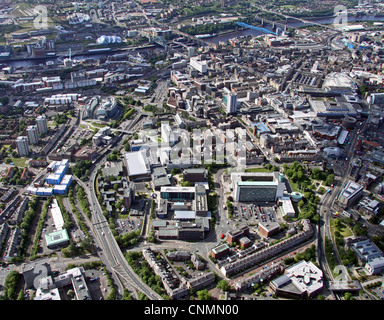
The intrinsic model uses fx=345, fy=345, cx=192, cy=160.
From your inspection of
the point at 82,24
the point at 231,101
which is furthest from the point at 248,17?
the point at 231,101

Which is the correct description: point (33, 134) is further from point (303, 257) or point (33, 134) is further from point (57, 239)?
point (303, 257)

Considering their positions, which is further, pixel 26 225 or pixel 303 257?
pixel 26 225

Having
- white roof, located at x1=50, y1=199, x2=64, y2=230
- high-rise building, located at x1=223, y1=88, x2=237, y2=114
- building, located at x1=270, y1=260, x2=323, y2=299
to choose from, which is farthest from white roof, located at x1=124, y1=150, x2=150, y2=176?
building, located at x1=270, y1=260, x2=323, y2=299

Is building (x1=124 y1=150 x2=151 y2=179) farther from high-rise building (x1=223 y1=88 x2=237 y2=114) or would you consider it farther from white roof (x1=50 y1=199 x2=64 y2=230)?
high-rise building (x1=223 y1=88 x2=237 y2=114)

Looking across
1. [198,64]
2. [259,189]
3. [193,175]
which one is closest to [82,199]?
[193,175]

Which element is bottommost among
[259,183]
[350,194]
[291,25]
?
[350,194]
